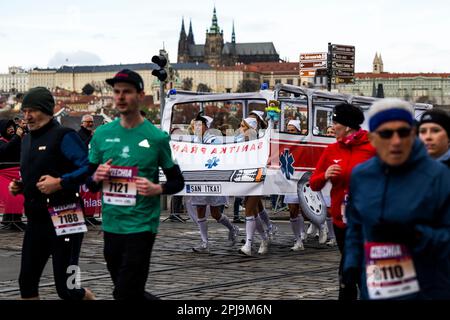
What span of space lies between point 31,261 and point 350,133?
113 inches

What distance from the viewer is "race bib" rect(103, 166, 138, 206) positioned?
679 centimetres

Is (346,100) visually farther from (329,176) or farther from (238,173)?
(329,176)

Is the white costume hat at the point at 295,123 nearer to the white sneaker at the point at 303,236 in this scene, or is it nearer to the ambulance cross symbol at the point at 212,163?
the ambulance cross symbol at the point at 212,163

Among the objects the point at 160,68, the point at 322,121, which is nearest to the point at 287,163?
the point at 322,121

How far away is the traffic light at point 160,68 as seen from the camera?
69.9 feet

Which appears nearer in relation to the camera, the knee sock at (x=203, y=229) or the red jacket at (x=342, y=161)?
the red jacket at (x=342, y=161)

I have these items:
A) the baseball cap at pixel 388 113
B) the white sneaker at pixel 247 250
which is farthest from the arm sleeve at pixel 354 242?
the white sneaker at pixel 247 250

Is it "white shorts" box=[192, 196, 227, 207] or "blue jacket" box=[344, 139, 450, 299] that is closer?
"blue jacket" box=[344, 139, 450, 299]

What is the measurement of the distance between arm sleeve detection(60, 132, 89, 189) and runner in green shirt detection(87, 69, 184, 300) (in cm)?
26

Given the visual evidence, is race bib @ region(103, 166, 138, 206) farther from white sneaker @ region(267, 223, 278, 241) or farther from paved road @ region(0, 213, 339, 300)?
white sneaker @ region(267, 223, 278, 241)

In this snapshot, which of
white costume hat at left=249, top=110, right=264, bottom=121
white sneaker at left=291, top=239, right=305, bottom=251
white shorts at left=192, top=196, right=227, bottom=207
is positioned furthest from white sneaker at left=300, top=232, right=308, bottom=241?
white costume hat at left=249, top=110, right=264, bottom=121

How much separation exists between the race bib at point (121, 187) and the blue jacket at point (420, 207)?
2.14 m

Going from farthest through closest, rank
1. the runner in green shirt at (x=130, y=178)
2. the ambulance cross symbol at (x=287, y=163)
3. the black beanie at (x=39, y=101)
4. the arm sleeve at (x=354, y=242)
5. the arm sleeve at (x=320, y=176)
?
the ambulance cross symbol at (x=287, y=163) → the arm sleeve at (x=320, y=176) → the black beanie at (x=39, y=101) → the runner in green shirt at (x=130, y=178) → the arm sleeve at (x=354, y=242)

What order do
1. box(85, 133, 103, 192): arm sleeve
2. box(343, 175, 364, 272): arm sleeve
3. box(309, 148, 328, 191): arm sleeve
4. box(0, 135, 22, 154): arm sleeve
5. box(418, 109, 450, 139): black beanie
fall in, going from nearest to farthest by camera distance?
box(343, 175, 364, 272): arm sleeve < box(418, 109, 450, 139): black beanie < box(85, 133, 103, 192): arm sleeve < box(309, 148, 328, 191): arm sleeve < box(0, 135, 22, 154): arm sleeve
